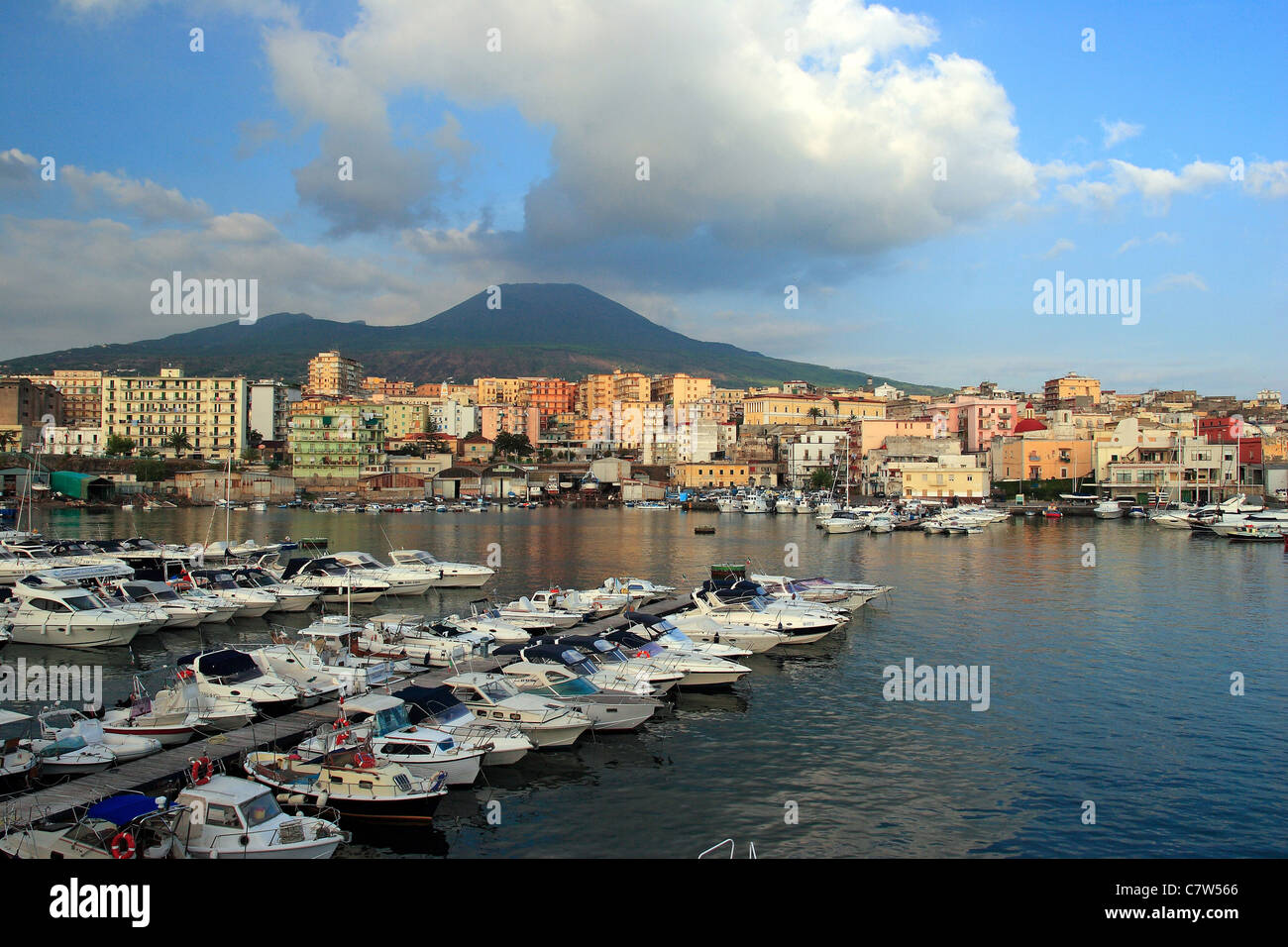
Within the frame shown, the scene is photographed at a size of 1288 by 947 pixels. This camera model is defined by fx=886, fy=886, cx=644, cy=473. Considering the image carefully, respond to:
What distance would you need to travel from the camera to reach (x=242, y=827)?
397 inches

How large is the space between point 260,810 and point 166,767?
347 centimetres

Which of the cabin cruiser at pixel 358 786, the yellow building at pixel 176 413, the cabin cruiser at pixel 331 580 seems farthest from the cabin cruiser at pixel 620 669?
the yellow building at pixel 176 413

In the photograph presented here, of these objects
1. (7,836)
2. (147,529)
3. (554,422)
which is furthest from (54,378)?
(7,836)

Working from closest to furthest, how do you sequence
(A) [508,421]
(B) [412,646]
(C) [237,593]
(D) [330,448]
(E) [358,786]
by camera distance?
(E) [358,786] < (B) [412,646] < (C) [237,593] < (D) [330,448] < (A) [508,421]

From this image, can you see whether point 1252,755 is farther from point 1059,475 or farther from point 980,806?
point 1059,475

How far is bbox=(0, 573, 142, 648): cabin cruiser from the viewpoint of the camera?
22.5 metres

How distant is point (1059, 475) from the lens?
83625mm

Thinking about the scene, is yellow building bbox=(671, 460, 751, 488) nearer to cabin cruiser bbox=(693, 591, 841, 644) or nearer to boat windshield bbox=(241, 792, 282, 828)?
cabin cruiser bbox=(693, 591, 841, 644)

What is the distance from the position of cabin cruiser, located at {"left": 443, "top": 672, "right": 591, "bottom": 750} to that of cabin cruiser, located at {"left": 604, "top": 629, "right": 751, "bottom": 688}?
11.5 ft

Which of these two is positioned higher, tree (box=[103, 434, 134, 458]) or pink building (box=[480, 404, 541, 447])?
pink building (box=[480, 404, 541, 447])

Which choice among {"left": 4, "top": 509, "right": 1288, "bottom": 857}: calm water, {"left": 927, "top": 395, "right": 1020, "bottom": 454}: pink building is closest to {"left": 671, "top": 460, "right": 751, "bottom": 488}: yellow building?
{"left": 927, "top": 395, "right": 1020, "bottom": 454}: pink building

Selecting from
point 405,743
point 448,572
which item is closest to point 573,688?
point 405,743

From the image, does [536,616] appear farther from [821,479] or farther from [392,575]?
[821,479]

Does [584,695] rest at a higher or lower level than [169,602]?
lower
